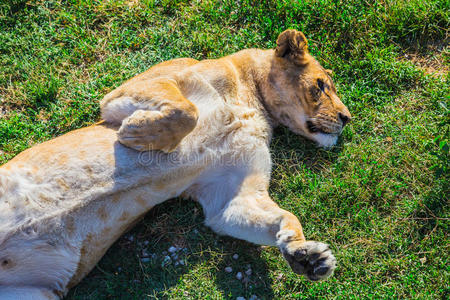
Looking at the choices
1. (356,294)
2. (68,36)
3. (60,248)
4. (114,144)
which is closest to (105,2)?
(68,36)

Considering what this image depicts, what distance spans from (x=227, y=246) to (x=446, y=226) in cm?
232

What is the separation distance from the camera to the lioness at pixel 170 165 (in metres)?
4.05

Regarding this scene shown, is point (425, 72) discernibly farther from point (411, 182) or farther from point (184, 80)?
point (184, 80)

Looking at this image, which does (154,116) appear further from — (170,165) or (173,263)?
(173,263)

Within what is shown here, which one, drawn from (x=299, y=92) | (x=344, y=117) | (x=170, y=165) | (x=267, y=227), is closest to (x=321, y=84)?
(x=299, y=92)

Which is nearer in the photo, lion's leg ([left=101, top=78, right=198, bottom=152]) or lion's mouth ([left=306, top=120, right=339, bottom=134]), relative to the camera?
lion's leg ([left=101, top=78, right=198, bottom=152])

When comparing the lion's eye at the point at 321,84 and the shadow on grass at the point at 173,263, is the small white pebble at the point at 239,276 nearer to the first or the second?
the shadow on grass at the point at 173,263

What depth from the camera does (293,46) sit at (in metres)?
5.04

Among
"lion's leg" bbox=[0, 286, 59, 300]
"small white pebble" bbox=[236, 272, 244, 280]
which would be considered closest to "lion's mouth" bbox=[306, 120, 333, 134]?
"small white pebble" bbox=[236, 272, 244, 280]

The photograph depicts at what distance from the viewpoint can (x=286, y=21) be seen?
6211 millimetres

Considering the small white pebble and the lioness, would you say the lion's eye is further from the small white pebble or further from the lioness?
the small white pebble

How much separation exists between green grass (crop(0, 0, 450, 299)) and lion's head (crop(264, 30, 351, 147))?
0.38 m

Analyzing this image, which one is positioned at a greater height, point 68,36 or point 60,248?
point 68,36

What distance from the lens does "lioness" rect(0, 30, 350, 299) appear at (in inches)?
160
